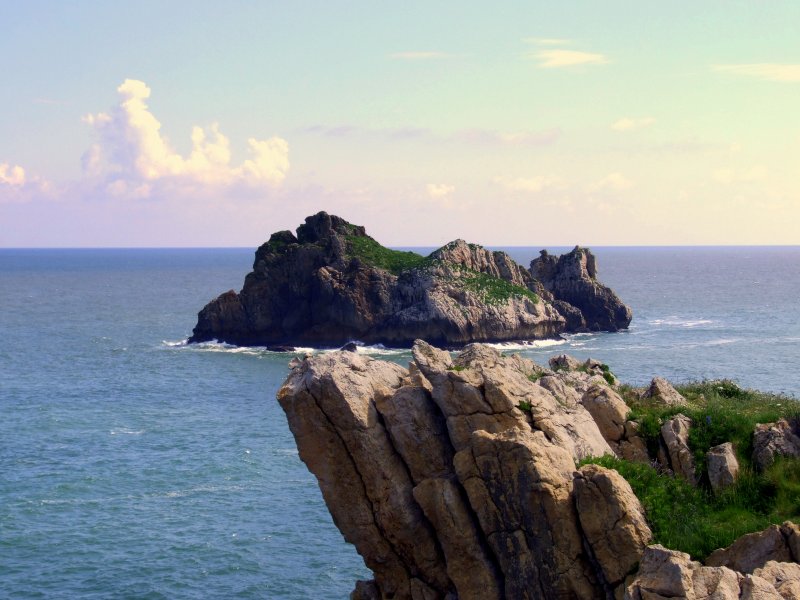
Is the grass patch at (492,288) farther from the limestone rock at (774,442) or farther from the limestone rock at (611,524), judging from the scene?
the limestone rock at (611,524)

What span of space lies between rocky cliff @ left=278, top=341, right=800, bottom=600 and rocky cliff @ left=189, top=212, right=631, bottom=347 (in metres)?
69.6

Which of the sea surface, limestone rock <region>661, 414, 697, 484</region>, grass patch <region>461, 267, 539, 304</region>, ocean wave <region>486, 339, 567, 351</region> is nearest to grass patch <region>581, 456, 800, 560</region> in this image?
limestone rock <region>661, 414, 697, 484</region>

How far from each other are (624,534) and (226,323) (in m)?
85.7

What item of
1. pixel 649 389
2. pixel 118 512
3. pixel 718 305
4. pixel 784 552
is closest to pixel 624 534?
pixel 784 552

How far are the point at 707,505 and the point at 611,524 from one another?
403 centimetres

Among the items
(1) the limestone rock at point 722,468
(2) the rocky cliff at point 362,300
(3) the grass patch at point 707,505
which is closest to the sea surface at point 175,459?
(2) the rocky cliff at point 362,300

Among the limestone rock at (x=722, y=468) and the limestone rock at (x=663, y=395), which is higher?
the limestone rock at (x=663, y=395)

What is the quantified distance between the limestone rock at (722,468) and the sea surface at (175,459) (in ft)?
38.2

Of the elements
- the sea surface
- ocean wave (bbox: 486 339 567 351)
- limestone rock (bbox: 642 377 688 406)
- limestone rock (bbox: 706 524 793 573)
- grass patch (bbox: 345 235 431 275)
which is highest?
grass patch (bbox: 345 235 431 275)

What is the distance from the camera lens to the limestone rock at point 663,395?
29219 millimetres

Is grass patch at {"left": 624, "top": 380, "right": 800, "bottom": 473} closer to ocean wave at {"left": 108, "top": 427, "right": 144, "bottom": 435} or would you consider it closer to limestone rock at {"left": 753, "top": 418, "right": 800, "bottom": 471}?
limestone rock at {"left": 753, "top": 418, "right": 800, "bottom": 471}

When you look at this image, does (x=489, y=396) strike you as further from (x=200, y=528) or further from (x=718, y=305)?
(x=718, y=305)

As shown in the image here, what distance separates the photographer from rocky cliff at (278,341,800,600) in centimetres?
2133

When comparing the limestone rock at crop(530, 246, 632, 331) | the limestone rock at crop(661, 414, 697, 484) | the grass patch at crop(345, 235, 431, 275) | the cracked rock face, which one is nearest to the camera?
the cracked rock face
